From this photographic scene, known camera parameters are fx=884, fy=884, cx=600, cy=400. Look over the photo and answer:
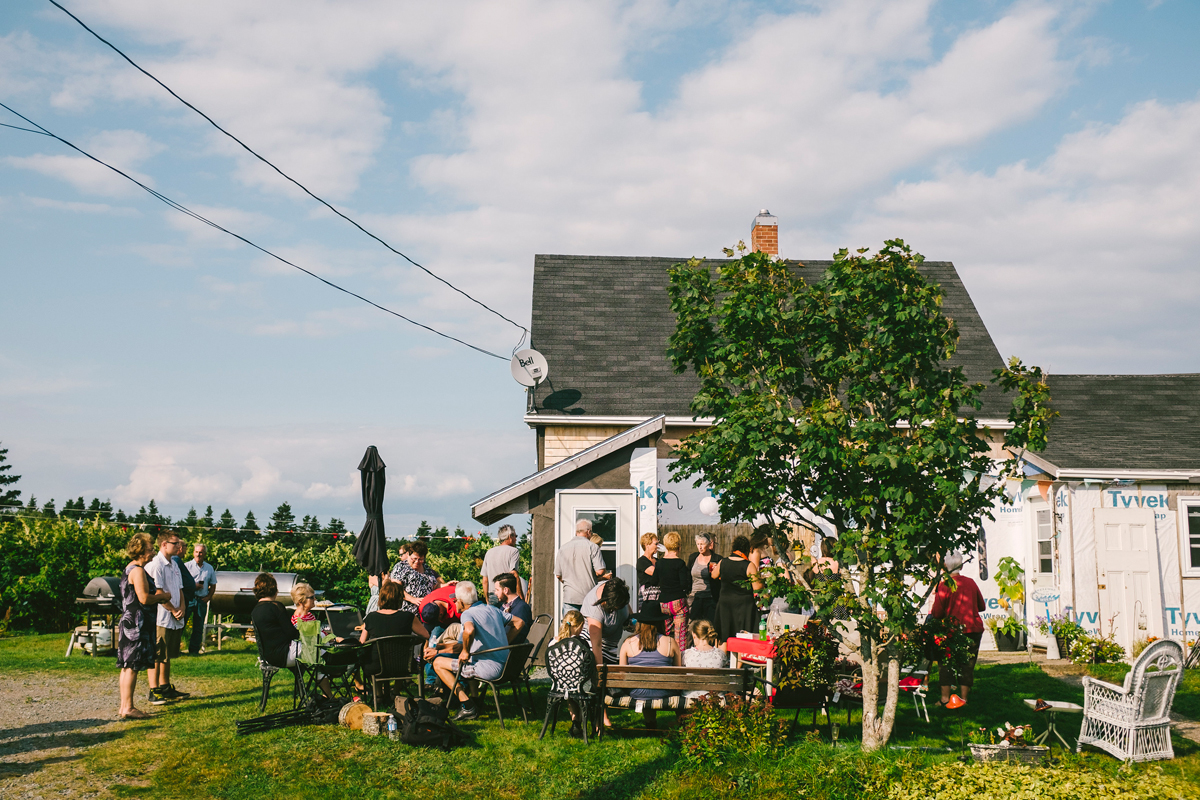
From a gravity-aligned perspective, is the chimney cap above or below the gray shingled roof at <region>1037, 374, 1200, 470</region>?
above

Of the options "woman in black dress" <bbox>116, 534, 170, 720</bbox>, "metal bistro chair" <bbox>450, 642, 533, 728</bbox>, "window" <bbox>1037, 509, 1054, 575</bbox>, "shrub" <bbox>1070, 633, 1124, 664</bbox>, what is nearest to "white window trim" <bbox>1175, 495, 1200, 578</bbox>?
"window" <bbox>1037, 509, 1054, 575</bbox>

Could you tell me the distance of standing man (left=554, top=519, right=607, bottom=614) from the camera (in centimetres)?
980

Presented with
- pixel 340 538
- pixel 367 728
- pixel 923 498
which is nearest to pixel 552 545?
pixel 367 728

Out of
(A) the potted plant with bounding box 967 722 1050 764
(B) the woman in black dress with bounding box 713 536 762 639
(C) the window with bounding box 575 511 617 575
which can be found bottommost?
(A) the potted plant with bounding box 967 722 1050 764

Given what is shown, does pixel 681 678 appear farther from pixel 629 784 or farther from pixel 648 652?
pixel 629 784

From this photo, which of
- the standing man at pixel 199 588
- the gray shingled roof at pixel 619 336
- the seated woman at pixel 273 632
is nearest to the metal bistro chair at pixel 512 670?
the seated woman at pixel 273 632

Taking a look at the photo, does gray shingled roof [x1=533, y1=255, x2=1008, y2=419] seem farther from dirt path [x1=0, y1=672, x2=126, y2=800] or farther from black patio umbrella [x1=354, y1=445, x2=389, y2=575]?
dirt path [x1=0, y1=672, x2=126, y2=800]

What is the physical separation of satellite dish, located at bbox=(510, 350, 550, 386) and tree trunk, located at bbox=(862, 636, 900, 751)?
27.9ft

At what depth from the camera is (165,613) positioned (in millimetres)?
8984

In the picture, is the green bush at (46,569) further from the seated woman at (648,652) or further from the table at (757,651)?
the table at (757,651)

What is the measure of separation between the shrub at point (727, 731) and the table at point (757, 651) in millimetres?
596

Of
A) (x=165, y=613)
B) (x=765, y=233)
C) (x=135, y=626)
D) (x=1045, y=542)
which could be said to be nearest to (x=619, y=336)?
(x=765, y=233)

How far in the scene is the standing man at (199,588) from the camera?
1171 centimetres

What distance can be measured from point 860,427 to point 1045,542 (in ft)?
29.6
